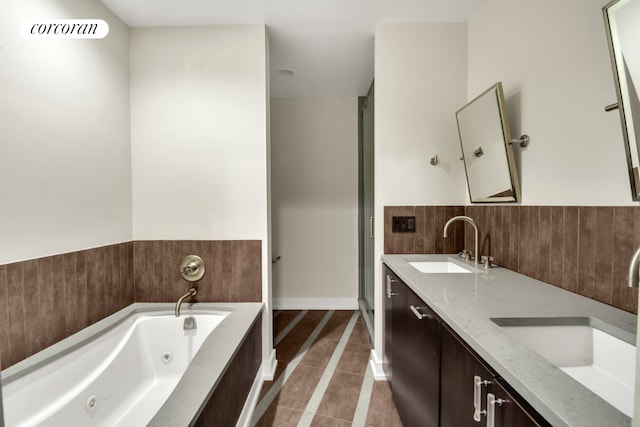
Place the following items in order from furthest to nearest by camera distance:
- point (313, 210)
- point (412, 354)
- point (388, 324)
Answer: point (313, 210), point (388, 324), point (412, 354)

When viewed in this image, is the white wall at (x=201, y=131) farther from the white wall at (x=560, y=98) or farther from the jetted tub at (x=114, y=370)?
the white wall at (x=560, y=98)

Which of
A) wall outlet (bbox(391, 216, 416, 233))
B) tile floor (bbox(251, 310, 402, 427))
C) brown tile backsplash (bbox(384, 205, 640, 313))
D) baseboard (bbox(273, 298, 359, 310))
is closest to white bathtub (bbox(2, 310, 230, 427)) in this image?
tile floor (bbox(251, 310, 402, 427))

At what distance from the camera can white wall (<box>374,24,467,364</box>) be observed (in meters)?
1.94

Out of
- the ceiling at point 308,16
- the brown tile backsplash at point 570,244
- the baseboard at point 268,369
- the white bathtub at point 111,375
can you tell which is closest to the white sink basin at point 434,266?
the brown tile backsplash at point 570,244

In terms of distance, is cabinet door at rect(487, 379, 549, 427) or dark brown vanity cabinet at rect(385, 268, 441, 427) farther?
dark brown vanity cabinet at rect(385, 268, 441, 427)

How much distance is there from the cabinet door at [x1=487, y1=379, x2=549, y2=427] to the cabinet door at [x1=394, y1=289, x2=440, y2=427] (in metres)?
0.33

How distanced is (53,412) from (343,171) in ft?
9.20

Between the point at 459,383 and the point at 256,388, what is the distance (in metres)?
1.36

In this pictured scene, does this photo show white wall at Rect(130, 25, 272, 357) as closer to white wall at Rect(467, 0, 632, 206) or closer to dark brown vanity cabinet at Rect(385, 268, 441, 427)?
dark brown vanity cabinet at Rect(385, 268, 441, 427)

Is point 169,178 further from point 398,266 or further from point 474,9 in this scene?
point 474,9

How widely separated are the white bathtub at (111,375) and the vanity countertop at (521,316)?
55.3 inches

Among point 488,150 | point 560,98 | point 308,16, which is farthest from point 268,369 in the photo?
point 308,16

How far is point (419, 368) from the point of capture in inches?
48.8

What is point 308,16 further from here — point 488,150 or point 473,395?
point 473,395
